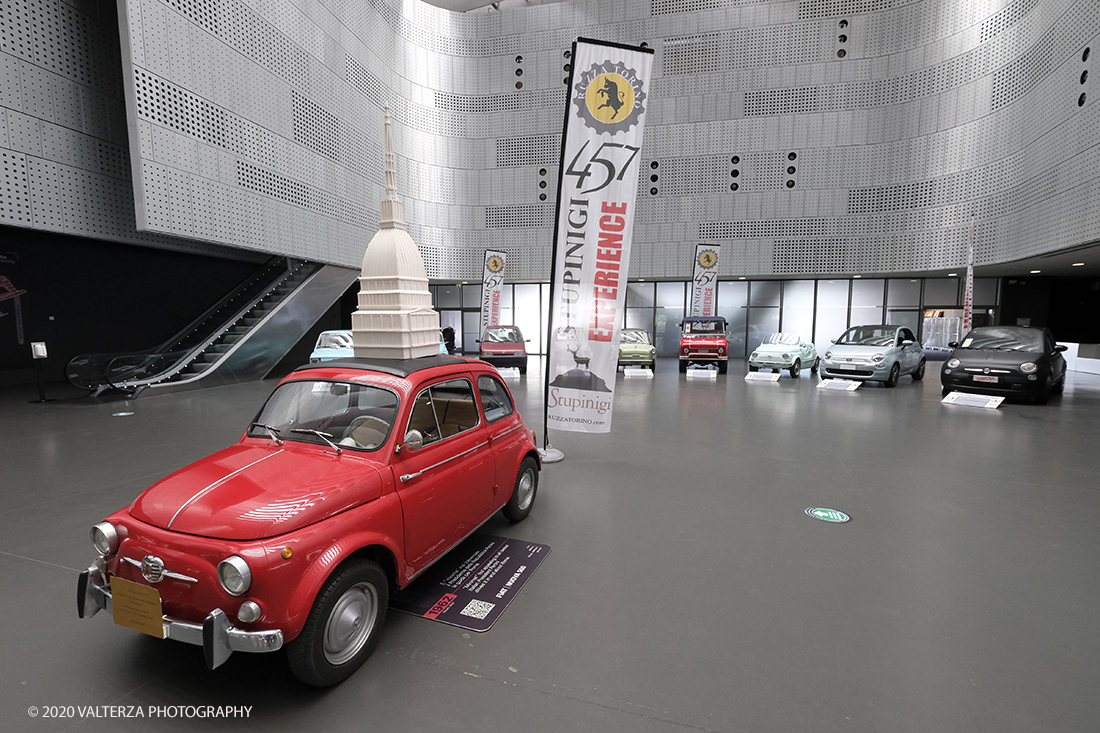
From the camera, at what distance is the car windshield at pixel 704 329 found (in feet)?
51.2

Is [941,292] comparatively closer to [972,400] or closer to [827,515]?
[972,400]

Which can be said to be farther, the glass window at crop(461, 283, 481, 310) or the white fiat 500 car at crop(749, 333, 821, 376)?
the glass window at crop(461, 283, 481, 310)

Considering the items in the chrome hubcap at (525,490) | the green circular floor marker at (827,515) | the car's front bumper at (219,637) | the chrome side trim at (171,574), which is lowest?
the green circular floor marker at (827,515)

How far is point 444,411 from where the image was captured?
3564 millimetres

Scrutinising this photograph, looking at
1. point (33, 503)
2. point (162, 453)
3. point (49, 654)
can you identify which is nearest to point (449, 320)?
point (162, 453)

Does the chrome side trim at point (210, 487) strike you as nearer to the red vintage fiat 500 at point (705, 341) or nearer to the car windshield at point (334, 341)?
the car windshield at point (334, 341)

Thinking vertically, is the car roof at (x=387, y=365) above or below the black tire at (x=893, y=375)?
above

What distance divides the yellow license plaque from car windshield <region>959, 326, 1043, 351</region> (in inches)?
554

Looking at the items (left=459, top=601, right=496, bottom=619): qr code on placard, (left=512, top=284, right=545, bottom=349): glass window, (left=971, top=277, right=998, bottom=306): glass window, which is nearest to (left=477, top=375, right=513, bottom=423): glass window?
(left=459, top=601, right=496, bottom=619): qr code on placard

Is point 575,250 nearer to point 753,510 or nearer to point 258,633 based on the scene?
point 753,510

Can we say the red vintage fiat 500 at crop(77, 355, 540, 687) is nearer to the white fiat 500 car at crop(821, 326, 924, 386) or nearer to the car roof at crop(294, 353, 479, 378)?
the car roof at crop(294, 353, 479, 378)

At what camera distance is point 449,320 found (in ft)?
81.8

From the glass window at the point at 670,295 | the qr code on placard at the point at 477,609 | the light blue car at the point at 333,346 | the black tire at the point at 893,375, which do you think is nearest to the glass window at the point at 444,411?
the qr code on placard at the point at 477,609

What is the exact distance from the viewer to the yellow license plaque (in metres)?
2.20
